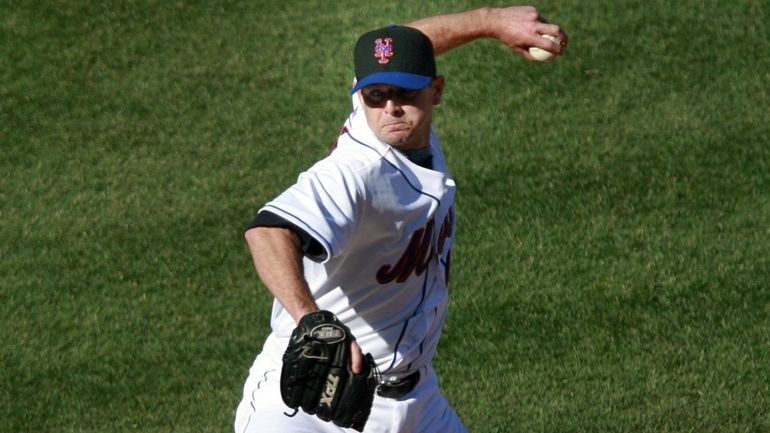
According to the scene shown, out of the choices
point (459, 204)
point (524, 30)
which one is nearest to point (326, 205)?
point (524, 30)

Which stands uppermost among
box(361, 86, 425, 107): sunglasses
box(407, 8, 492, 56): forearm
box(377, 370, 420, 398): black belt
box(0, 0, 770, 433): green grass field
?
box(361, 86, 425, 107): sunglasses

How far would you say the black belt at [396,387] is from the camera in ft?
17.0

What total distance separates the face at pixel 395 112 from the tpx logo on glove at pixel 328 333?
3.49 ft

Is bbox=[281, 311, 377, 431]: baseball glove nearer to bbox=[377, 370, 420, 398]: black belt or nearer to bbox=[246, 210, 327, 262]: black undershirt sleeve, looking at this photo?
bbox=[246, 210, 327, 262]: black undershirt sleeve

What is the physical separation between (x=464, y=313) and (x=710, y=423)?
1.76m

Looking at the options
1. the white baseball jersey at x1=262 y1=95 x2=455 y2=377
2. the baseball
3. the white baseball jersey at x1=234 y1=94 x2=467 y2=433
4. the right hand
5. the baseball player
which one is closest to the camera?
the baseball player

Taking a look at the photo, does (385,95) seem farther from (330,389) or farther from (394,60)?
(330,389)

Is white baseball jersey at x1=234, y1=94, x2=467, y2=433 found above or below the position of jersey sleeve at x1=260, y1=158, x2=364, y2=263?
below

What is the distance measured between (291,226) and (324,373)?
471 millimetres

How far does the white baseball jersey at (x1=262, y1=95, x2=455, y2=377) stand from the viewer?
4453 mm

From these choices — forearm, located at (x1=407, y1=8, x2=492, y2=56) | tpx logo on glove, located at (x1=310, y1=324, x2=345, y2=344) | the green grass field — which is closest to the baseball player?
tpx logo on glove, located at (x1=310, y1=324, x2=345, y2=344)

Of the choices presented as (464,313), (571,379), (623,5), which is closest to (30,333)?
(464,313)

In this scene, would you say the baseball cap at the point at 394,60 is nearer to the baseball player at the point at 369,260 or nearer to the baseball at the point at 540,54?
the baseball player at the point at 369,260

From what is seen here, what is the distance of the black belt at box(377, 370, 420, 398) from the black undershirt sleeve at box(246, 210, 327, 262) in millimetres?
1019
